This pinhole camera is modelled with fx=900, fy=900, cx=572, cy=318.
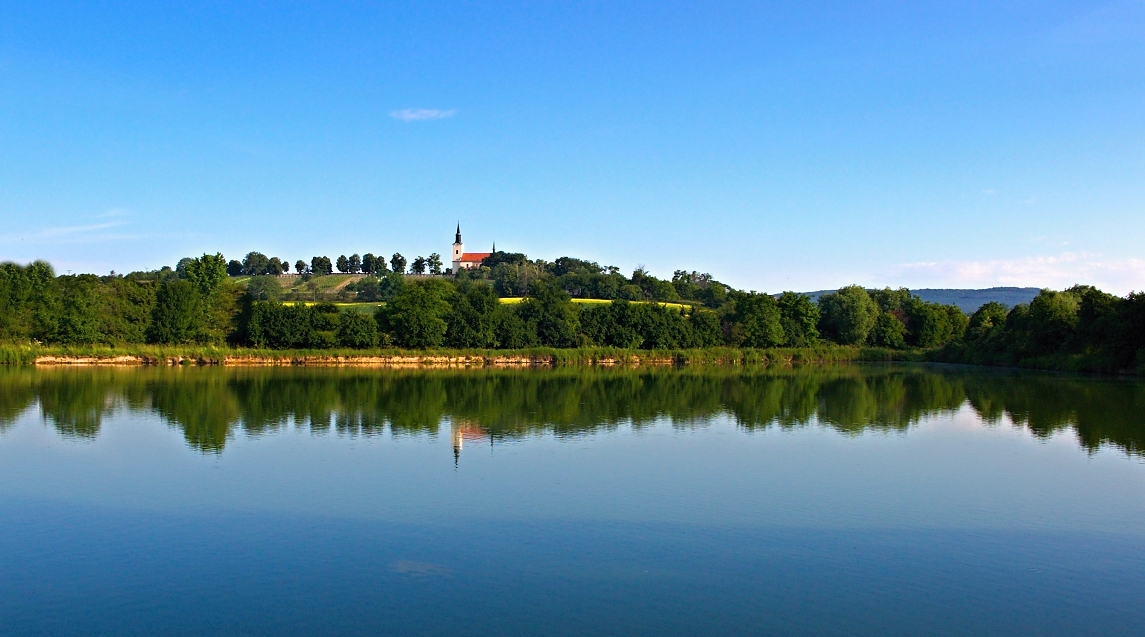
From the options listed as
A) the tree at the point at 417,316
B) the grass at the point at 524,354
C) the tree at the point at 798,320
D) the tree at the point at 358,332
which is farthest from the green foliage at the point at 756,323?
the tree at the point at 358,332

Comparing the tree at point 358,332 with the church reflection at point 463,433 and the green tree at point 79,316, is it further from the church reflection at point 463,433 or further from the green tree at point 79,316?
the church reflection at point 463,433

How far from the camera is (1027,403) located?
101 ft

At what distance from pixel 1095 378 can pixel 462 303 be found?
1534 inches

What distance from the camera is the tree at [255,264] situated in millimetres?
135125

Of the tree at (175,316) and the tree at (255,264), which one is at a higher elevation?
the tree at (255,264)

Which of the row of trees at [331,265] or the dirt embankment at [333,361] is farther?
the row of trees at [331,265]

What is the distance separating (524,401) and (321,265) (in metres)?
110

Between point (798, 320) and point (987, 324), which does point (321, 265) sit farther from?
point (987, 324)

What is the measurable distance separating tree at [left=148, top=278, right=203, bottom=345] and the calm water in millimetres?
34608

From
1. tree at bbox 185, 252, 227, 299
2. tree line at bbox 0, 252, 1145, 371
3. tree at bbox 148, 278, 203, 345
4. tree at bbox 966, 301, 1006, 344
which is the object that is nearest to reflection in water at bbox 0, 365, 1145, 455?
tree line at bbox 0, 252, 1145, 371

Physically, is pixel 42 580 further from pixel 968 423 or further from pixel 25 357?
pixel 25 357

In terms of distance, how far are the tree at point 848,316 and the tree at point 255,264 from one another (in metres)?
87.1

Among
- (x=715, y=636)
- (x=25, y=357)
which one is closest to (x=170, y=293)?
(x=25, y=357)

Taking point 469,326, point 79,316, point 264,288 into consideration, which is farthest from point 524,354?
point 264,288
